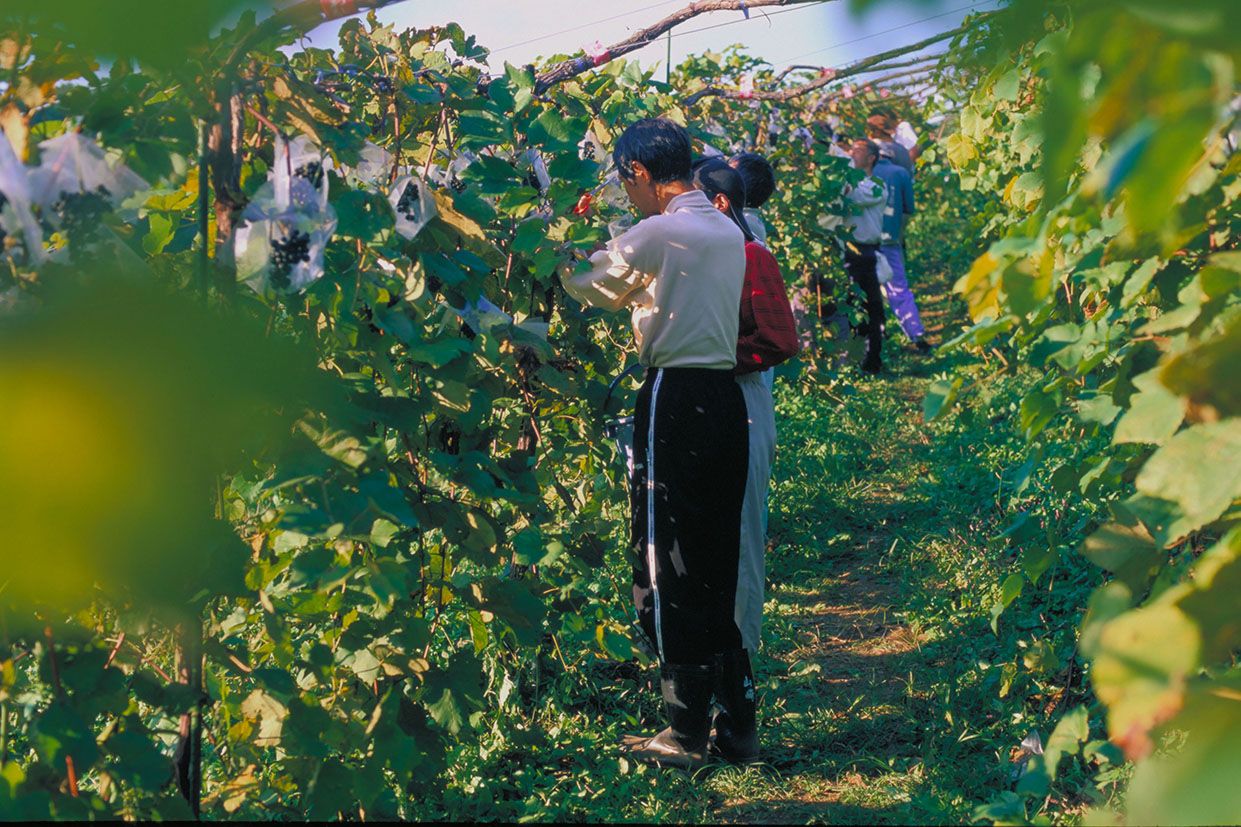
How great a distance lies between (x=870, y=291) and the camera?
327 inches

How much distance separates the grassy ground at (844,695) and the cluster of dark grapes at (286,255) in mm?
1424

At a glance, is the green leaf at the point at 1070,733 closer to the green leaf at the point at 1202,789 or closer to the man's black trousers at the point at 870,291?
the green leaf at the point at 1202,789

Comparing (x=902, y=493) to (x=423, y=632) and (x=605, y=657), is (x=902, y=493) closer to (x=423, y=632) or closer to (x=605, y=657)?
(x=605, y=657)

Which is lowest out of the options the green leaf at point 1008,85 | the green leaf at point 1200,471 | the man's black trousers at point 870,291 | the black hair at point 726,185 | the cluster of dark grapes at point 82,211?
the man's black trousers at point 870,291

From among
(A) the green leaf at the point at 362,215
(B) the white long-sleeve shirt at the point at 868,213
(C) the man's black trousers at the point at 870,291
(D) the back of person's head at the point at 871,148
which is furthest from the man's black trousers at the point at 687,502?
(D) the back of person's head at the point at 871,148

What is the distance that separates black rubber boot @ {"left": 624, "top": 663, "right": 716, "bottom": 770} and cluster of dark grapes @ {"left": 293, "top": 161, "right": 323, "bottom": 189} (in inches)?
62.5

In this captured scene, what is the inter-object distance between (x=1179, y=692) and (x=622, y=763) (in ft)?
6.11

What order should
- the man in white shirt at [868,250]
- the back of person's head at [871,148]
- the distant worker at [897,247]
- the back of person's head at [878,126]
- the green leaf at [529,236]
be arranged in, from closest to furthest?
the green leaf at [529,236] < the man in white shirt at [868,250] < the back of person's head at [871,148] < the distant worker at [897,247] < the back of person's head at [878,126]

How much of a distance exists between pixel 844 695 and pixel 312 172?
2.33 metres

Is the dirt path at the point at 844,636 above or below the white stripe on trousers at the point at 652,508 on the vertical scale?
below

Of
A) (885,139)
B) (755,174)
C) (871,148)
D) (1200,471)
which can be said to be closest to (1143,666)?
(1200,471)

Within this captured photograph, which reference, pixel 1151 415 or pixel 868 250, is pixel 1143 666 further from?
pixel 868 250

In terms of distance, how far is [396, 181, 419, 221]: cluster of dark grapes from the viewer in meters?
2.03

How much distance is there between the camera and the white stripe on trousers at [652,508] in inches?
110
